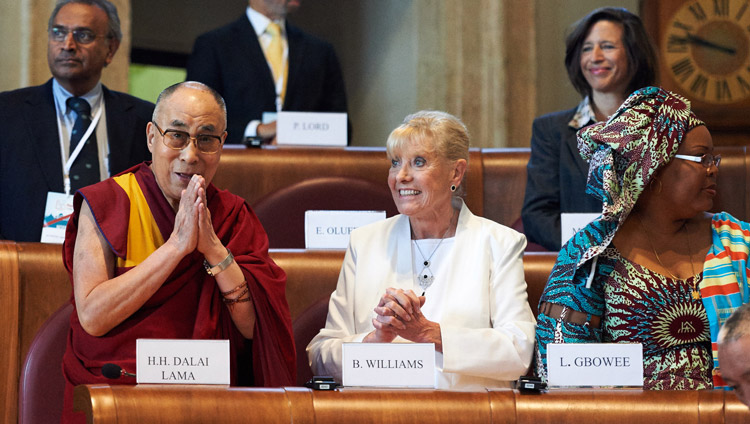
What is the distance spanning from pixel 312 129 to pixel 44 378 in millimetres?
1542

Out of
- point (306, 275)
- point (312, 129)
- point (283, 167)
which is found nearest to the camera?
point (306, 275)

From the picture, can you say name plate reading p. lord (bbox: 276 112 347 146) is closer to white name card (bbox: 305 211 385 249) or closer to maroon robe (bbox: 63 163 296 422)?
white name card (bbox: 305 211 385 249)

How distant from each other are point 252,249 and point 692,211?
1.03 m

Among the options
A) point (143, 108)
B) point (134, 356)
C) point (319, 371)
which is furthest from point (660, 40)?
point (134, 356)

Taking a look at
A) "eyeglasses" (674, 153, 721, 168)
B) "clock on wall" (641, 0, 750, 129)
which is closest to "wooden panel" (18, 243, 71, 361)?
"eyeglasses" (674, 153, 721, 168)

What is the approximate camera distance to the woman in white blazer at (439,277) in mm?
2373

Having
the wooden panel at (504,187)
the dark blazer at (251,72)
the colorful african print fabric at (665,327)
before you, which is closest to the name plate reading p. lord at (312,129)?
the dark blazer at (251,72)

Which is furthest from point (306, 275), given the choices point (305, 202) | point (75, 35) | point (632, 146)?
point (75, 35)

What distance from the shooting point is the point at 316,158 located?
3582mm

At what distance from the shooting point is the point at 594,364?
2111 millimetres

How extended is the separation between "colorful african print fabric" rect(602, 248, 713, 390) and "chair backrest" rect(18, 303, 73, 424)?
132 centimetres

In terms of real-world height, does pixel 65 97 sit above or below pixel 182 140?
above

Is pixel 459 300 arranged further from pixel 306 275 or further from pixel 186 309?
pixel 186 309

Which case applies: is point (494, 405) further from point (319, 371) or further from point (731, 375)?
point (319, 371)
